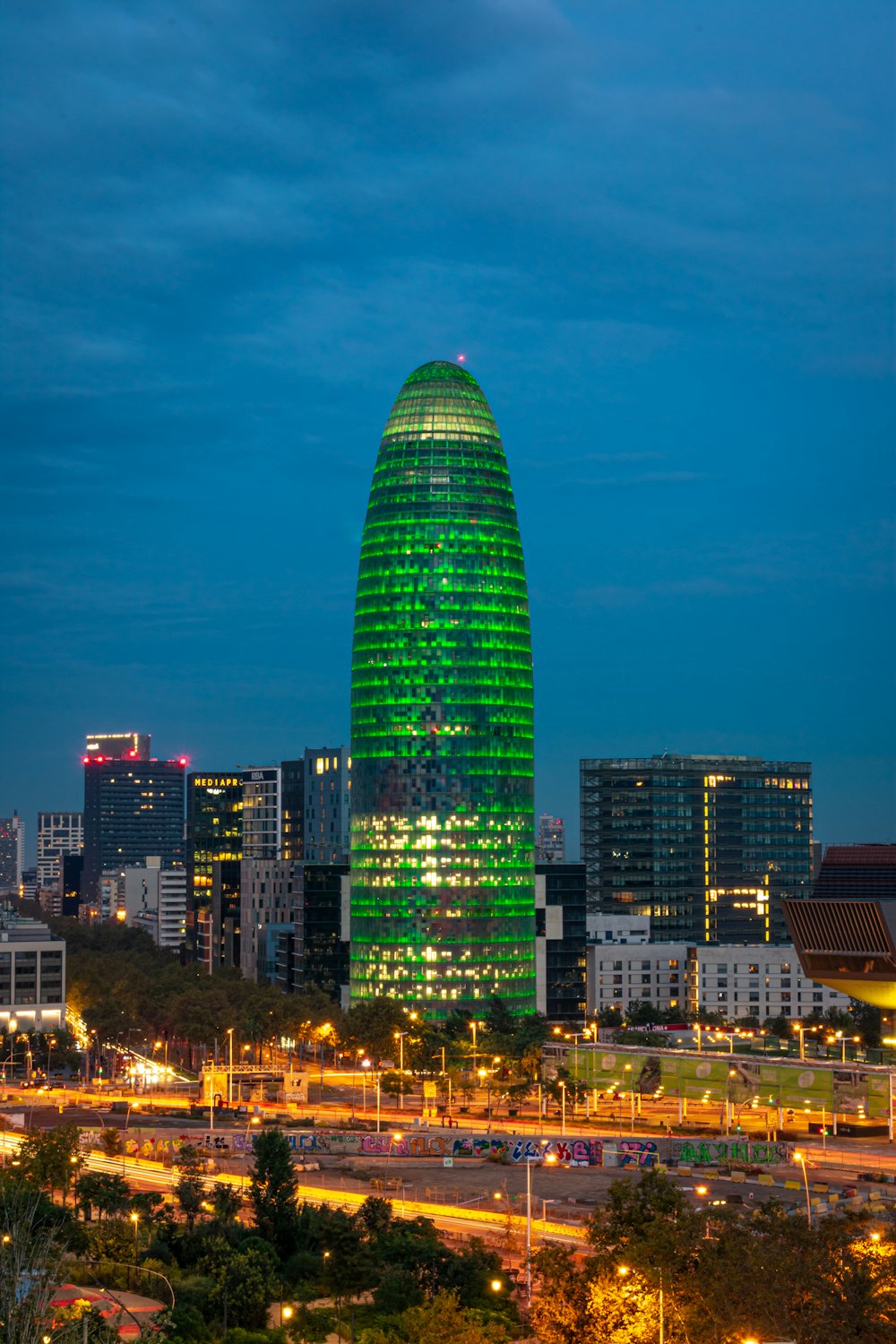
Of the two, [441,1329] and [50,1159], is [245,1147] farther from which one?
[441,1329]

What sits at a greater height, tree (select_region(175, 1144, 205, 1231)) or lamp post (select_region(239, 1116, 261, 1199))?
tree (select_region(175, 1144, 205, 1231))

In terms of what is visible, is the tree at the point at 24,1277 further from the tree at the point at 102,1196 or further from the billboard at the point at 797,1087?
the billboard at the point at 797,1087

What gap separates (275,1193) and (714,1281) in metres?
39.3

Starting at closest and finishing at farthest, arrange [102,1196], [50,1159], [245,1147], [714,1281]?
[714,1281] < [102,1196] < [50,1159] < [245,1147]

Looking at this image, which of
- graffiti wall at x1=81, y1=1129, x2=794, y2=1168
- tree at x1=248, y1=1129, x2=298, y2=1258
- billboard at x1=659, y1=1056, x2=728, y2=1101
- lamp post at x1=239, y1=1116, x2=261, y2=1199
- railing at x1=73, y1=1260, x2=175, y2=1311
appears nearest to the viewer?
railing at x1=73, y1=1260, x2=175, y2=1311

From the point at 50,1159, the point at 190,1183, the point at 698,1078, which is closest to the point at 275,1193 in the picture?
the point at 190,1183

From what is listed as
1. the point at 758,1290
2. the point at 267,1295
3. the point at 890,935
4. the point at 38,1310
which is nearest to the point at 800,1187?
the point at 890,935

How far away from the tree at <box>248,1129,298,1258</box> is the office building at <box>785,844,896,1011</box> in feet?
203

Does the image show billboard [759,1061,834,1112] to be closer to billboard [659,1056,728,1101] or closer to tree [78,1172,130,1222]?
billboard [659,1056,728,1101]

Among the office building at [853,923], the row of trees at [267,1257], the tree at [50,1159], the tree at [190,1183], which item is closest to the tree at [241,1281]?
the row of trees at [267,1257]

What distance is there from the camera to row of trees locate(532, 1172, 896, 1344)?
275 feet

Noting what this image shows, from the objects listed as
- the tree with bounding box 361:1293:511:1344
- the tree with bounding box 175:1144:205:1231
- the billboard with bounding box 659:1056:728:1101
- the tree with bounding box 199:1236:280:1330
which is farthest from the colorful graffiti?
the tree with bounding box 361:1293:511:1344

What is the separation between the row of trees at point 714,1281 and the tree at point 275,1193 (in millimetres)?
19871

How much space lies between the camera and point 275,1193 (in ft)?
398
